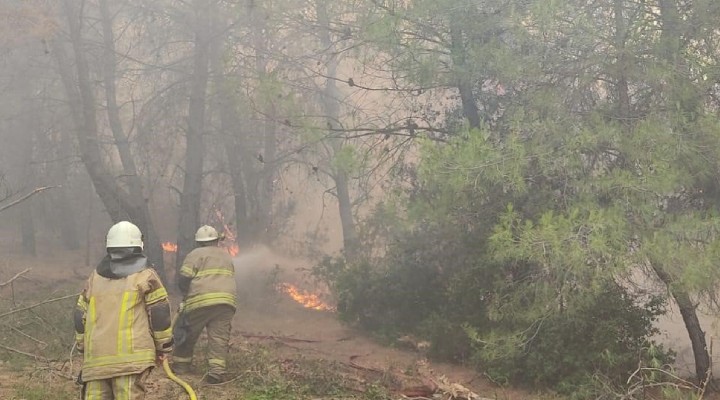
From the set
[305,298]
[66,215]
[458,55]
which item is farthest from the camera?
[66,215]

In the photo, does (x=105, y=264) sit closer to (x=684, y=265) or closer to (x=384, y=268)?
(x=684, y=265)

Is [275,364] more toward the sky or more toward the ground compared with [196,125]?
more toward the ground

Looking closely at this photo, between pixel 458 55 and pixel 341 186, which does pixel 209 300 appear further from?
pixel 341 186

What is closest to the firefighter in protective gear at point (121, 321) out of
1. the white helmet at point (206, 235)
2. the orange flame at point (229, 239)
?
the white helmet at point (206, 235)

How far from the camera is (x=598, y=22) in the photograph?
8.30 metres

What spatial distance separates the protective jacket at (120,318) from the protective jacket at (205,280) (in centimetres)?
254

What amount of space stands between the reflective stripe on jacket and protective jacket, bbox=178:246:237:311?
101 inches

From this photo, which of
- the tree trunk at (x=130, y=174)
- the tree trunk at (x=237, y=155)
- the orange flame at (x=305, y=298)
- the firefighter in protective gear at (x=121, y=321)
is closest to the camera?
the firefighter in protective gear at (x=121, y=321)

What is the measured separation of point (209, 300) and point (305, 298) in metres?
9.60

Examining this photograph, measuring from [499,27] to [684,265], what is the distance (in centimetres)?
401

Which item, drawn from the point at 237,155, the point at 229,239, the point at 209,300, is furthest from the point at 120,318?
the point at 229,239

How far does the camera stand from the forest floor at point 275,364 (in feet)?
22.8

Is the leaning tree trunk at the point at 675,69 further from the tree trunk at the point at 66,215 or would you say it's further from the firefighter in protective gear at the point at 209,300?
the tree trunk at the point at 66,215

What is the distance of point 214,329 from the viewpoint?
738 centimetres
